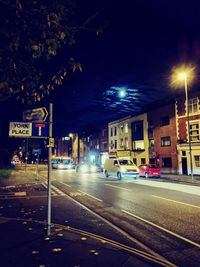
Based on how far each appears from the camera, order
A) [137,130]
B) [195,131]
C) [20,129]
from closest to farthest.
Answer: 1. [20,129]
2. [195,131]
3. [137,130]

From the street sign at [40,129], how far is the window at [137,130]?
37.2 m

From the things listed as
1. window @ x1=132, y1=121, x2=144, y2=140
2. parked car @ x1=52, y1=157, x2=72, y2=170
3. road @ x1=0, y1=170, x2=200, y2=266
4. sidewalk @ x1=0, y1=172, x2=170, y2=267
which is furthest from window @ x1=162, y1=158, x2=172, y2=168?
sidewalk @ x1=0, y1=172, x2=170, y2=267

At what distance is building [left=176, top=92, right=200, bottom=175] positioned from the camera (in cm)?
3109

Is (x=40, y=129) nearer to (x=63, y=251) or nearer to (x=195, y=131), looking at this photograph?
(x=63, y=251)

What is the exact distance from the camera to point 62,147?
4326 inches

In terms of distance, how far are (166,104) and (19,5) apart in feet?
111

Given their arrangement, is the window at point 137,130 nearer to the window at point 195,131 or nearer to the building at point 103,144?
the window at point 195,131

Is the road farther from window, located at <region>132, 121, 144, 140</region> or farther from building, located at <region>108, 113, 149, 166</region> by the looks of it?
window, located at <region>132, 121, 144, 140</region>

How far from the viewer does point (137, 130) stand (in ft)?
145

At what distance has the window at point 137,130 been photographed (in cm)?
4300

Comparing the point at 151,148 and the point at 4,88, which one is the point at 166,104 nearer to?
the point at 151,148

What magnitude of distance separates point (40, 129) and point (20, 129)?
1.80ft

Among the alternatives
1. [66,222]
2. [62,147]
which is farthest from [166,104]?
[62,147]

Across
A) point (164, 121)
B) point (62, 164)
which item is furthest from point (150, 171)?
point (62, 164)
